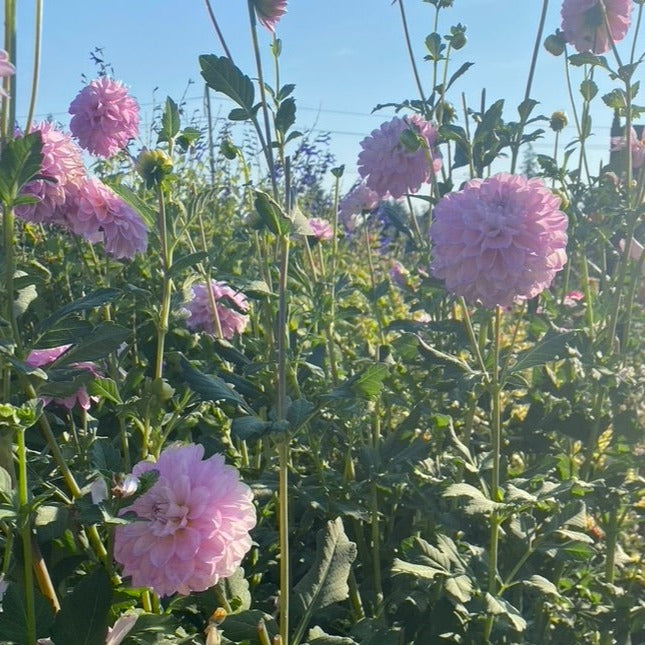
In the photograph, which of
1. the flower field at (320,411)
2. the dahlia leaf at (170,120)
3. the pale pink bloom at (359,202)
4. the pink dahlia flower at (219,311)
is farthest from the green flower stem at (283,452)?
the pale pink bloom at (359,202)

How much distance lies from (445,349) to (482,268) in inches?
31.9

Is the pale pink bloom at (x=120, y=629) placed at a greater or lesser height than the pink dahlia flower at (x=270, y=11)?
lesser

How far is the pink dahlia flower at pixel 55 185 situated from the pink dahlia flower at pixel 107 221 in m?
0.03

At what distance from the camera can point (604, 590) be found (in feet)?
6.47

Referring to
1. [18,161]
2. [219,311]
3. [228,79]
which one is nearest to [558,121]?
[219,311]

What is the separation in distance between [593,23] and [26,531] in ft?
6.07

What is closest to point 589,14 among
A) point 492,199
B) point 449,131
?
point 449,131

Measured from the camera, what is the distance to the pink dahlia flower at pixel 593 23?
223cm

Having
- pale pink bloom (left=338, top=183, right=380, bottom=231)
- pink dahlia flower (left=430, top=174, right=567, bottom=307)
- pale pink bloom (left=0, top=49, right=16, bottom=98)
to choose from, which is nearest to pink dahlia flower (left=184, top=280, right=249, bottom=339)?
pale pink bloom (left=338, top=183, right=380, bottom=231)

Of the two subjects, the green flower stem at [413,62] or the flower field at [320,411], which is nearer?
the flower field at [320,411]

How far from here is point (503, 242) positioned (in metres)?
1.53

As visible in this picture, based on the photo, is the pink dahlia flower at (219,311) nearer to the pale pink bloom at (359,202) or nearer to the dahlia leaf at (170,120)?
the dahlia leaf at (170,120)

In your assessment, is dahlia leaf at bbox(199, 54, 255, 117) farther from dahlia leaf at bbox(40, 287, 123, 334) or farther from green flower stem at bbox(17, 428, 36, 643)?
green flower stem at bbox(17, 428, 36, 643)

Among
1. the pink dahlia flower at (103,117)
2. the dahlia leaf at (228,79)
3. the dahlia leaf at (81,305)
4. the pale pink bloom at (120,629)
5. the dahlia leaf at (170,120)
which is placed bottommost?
the pale pink bloom at (120,629)
